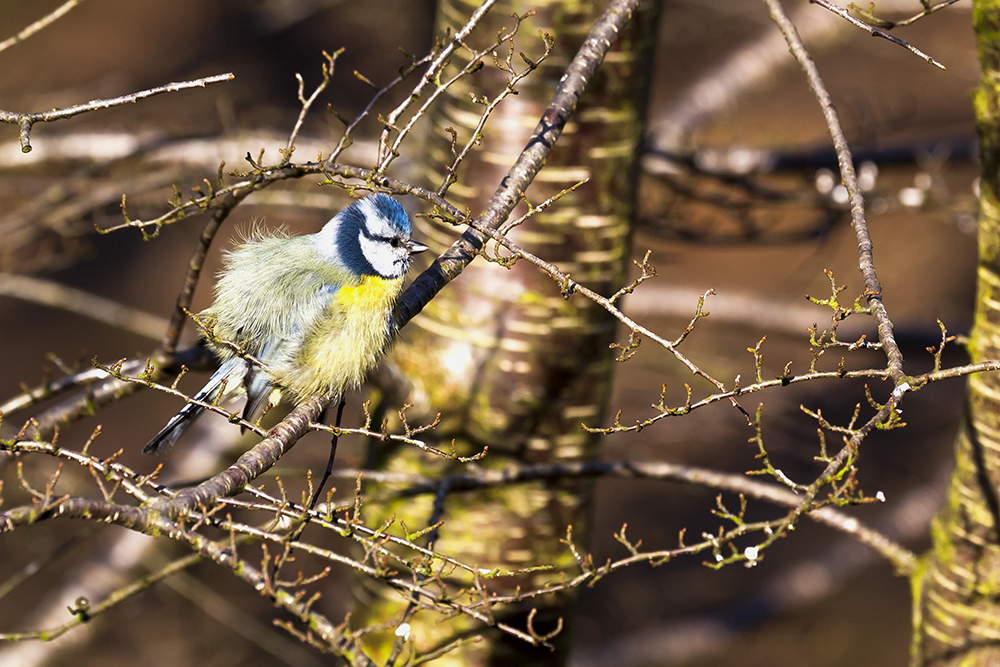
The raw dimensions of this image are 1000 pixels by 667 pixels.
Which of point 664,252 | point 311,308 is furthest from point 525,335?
point 664,252

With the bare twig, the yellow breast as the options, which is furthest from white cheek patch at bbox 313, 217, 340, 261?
the bare twig

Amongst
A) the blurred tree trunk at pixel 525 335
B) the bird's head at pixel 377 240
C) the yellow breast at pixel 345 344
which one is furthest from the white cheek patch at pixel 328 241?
the blurred tree trunk at pixel 525 335

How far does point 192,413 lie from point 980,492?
218 cm

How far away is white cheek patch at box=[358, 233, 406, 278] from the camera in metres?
2.72

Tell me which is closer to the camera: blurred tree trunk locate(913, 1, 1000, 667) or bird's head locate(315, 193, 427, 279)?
blurred tree trunk locate(913, 1, 1000, 667)

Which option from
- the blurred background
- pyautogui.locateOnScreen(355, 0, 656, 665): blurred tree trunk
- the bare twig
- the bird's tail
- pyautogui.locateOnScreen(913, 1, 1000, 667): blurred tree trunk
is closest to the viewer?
the bare twig

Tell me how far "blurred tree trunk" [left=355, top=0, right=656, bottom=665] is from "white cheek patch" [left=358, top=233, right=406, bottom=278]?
238 millimetres

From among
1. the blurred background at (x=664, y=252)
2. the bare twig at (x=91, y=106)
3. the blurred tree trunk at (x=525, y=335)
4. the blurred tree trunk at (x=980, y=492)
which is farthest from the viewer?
the blurred background at (x=664, y=252)

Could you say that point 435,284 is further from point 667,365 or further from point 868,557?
point 868,557

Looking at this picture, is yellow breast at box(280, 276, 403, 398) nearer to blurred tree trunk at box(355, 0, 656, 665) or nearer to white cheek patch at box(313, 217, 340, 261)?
white cheek patch at box(313, 217, 340, 261)

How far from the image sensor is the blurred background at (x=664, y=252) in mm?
3959

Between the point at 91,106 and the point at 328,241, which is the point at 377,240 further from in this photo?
the point at 91,106

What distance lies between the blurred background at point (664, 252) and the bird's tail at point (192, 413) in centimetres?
31

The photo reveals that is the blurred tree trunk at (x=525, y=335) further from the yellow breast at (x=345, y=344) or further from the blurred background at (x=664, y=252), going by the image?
the blurred background at (x=664, y=252)
